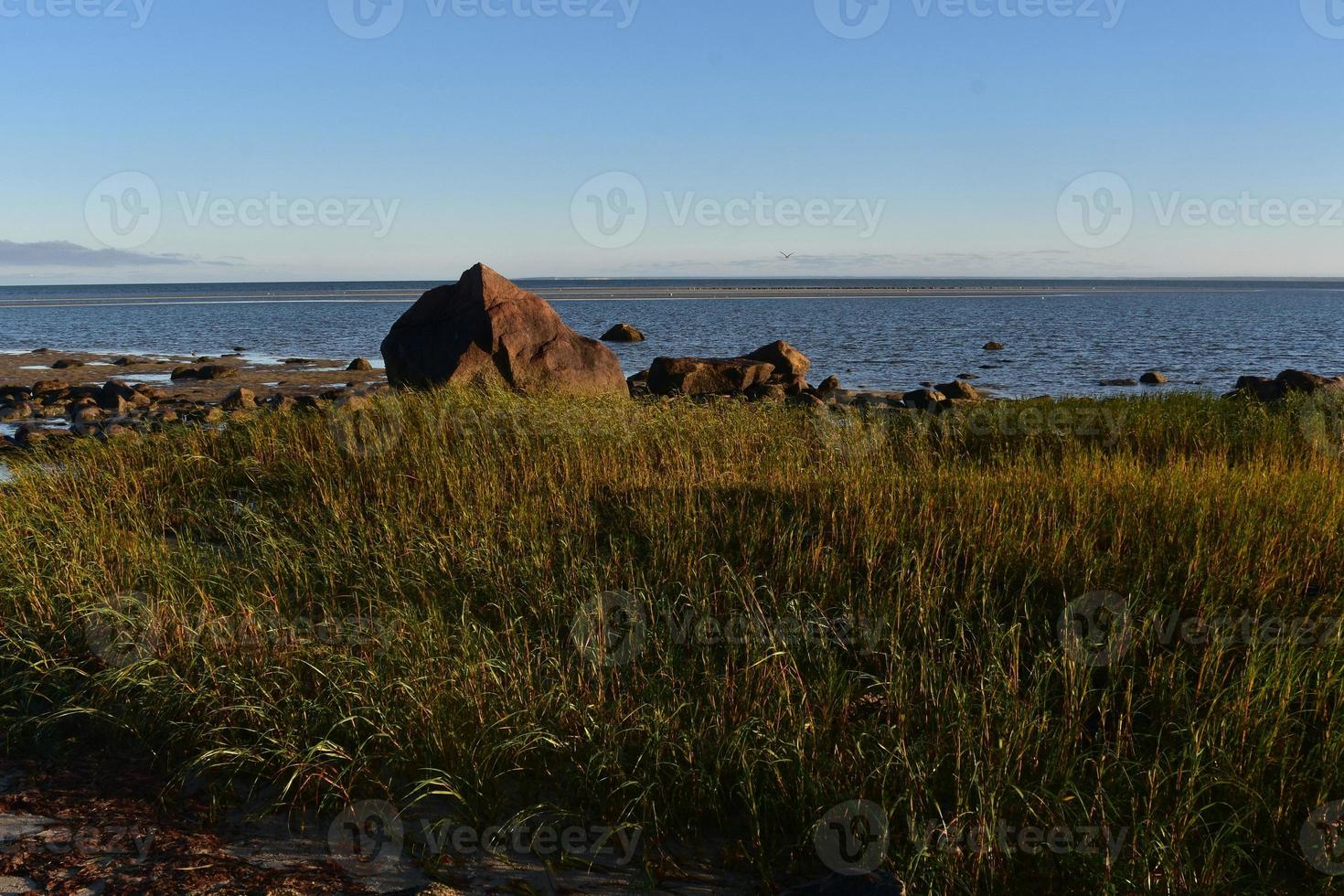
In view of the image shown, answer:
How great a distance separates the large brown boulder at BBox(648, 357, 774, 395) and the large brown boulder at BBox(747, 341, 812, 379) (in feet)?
3.35

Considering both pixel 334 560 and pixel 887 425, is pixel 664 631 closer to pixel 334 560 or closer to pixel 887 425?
pixel 334 560

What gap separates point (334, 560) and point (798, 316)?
215 feet

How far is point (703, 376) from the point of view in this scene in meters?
22.8

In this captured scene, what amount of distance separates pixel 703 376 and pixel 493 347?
8.36m

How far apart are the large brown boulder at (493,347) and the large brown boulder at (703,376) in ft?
20.2

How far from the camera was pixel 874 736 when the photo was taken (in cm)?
423

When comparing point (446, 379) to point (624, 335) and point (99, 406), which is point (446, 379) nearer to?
point (99, 406)

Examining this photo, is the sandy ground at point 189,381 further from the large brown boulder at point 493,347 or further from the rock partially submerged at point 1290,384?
the rock partially submerged at point 1290,384

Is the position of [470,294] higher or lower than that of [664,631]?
higher

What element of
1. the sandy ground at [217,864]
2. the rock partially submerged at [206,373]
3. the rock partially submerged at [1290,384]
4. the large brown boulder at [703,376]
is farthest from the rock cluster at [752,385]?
the sandy ground at [217,864]

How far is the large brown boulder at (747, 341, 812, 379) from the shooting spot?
81.0 ft

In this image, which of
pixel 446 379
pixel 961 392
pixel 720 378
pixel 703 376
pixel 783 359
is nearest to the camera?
pixel 446 379

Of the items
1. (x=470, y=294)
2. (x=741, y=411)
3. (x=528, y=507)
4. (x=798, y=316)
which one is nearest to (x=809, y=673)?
(x=528, y=507)

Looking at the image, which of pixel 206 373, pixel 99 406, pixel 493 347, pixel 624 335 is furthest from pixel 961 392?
pixel 624 335
